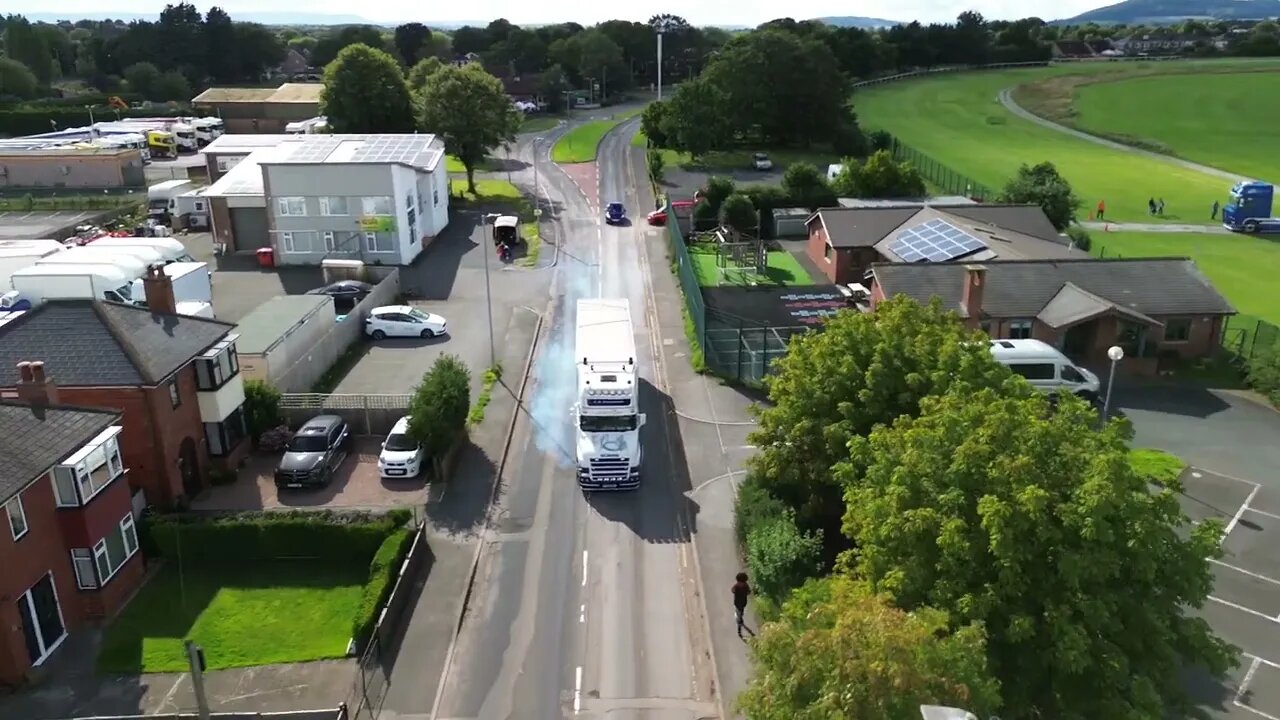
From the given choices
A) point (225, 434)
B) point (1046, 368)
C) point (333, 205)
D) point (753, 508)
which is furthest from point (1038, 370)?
point (333, 205)

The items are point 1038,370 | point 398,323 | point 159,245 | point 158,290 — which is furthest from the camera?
point 159,245

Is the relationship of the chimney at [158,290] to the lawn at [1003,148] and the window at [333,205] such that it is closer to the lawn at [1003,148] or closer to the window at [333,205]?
the window at [333,205]

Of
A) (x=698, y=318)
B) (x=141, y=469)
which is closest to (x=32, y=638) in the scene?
(x=141, y=469)

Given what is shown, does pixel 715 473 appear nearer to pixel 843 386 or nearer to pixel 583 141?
pixel 843 386

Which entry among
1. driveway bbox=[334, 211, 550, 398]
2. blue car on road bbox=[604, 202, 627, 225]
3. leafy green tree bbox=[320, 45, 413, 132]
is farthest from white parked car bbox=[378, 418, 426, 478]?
leafy green tree bbox=[320, 45, 413, 132]

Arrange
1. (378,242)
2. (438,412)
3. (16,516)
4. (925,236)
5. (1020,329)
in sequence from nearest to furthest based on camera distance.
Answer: (16,516)
(438,412)
(1020,329)
(925,236)
(378,242)

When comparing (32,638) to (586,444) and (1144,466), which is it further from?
(1144,466)

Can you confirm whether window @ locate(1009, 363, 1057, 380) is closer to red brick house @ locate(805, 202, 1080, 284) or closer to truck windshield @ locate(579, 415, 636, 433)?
red brick house @ locate(805, 202, 1080, 284)
